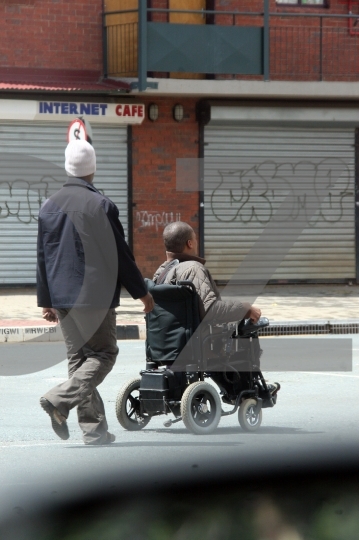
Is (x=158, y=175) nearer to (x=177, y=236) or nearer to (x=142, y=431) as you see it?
(x=177, y=236)

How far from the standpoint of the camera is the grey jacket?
5.82 m

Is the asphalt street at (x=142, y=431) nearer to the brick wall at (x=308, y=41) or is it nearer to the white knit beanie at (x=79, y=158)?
the white knit beanie at (x=79, y=158)

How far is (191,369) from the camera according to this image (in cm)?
585

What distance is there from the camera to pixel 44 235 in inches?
214

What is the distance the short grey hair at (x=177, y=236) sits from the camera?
6023 mm

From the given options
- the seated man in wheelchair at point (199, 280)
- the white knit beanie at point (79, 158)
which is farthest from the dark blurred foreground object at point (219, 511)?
the seated man in wheelchair at point (199, 280)

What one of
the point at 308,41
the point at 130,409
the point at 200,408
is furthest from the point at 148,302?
the point at 308,41

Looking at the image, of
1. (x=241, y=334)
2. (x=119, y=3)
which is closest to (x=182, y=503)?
(x=241, y=334)

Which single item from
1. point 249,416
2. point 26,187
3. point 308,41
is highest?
point 308,41

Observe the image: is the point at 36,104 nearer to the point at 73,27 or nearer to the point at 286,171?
the point at 73,27

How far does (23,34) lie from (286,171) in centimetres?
558

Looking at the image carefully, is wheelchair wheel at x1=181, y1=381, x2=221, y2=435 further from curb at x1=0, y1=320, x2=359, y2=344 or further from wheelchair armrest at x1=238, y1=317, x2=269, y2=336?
curb at x1=0, y1=320, x2=359, y2=344

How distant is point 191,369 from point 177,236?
0.88 m

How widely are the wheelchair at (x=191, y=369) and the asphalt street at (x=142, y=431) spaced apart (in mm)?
156
